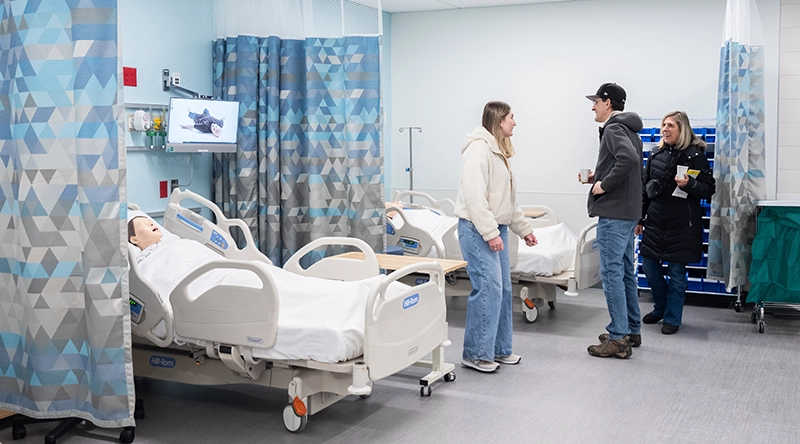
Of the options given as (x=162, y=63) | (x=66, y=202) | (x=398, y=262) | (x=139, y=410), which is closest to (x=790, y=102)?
(x=398, y=262)

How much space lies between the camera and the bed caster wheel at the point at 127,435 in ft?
11.8

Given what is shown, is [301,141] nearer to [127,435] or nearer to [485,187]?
[485,187]

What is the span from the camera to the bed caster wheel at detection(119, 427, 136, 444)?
3.61m

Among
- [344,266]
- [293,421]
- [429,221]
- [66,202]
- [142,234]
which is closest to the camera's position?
[66,202]

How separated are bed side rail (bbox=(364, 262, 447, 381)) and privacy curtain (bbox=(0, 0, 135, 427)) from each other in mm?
1099

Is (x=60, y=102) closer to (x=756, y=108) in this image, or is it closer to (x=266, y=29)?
(x=266, y=29)

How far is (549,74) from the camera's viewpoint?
8102mm

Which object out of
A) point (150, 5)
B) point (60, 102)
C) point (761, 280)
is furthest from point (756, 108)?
point (60, 102)

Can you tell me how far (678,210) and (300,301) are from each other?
Answer: 3179 millimetres

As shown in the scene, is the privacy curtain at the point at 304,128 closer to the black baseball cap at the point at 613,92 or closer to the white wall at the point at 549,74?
the black baseball cap at the point at 613,92

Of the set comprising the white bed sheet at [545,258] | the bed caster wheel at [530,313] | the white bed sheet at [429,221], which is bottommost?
the bed caster wheel at [530,313]

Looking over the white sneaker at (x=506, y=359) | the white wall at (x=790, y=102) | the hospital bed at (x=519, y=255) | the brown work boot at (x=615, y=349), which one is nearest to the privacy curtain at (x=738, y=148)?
the hospital bed at (x=519, y=255)

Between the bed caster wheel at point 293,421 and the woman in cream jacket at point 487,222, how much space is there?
130 cm

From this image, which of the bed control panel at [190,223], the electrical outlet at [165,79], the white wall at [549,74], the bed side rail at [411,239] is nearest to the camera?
the bed control panel at [190,223]
